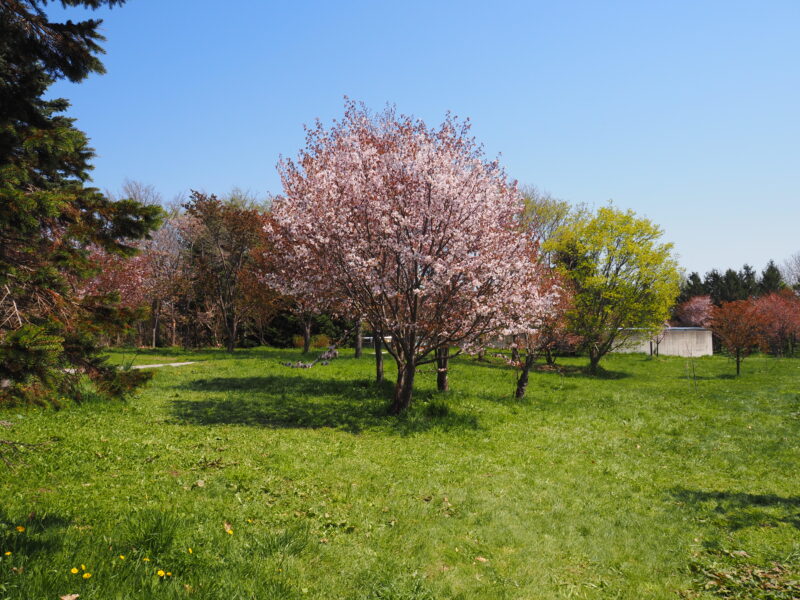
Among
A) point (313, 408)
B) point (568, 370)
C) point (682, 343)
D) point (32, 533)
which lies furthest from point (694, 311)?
point (32, 533)

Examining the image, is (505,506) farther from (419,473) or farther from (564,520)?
(419,473)

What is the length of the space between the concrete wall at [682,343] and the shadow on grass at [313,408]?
31.1 m

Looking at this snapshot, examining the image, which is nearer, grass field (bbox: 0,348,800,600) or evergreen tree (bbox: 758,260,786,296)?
grass field (bbox: 0,348,800,600)

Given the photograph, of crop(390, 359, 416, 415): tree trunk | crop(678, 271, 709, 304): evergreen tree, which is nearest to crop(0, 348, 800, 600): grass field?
crop(390, 359, 416, 415): tree trunk

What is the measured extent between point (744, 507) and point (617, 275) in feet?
82.0

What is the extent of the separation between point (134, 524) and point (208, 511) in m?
1.25

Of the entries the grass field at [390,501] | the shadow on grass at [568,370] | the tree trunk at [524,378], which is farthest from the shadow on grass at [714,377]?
the tree trunk at [524,378]

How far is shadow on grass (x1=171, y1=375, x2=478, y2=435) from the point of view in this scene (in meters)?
15.2

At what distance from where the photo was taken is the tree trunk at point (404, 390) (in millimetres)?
16578

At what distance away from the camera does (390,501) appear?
929 cm

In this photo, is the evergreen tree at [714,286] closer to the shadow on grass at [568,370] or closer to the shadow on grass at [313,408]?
the shadow on grass at [568,370]

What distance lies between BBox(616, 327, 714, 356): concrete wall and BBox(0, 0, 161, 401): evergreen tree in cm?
4371

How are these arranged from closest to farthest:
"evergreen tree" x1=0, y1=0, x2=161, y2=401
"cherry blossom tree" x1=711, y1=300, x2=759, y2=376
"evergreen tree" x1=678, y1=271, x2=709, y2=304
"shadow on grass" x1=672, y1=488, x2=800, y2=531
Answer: "evergreen tree" x1=0, y1=0, x2=161, y2=401 → "shadow on grass" x1=672, y1=488, x2=800, y2=531 → "cherry blossom tree" x1=711, y1=300, x2=759, y2=376 → "evergreen tree" x1=678, y1=271, x2=709, y2=304

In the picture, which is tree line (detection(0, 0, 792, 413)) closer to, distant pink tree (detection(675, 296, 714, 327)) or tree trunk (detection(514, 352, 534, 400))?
tree trunk (detection(514, 352, 534, 400))
